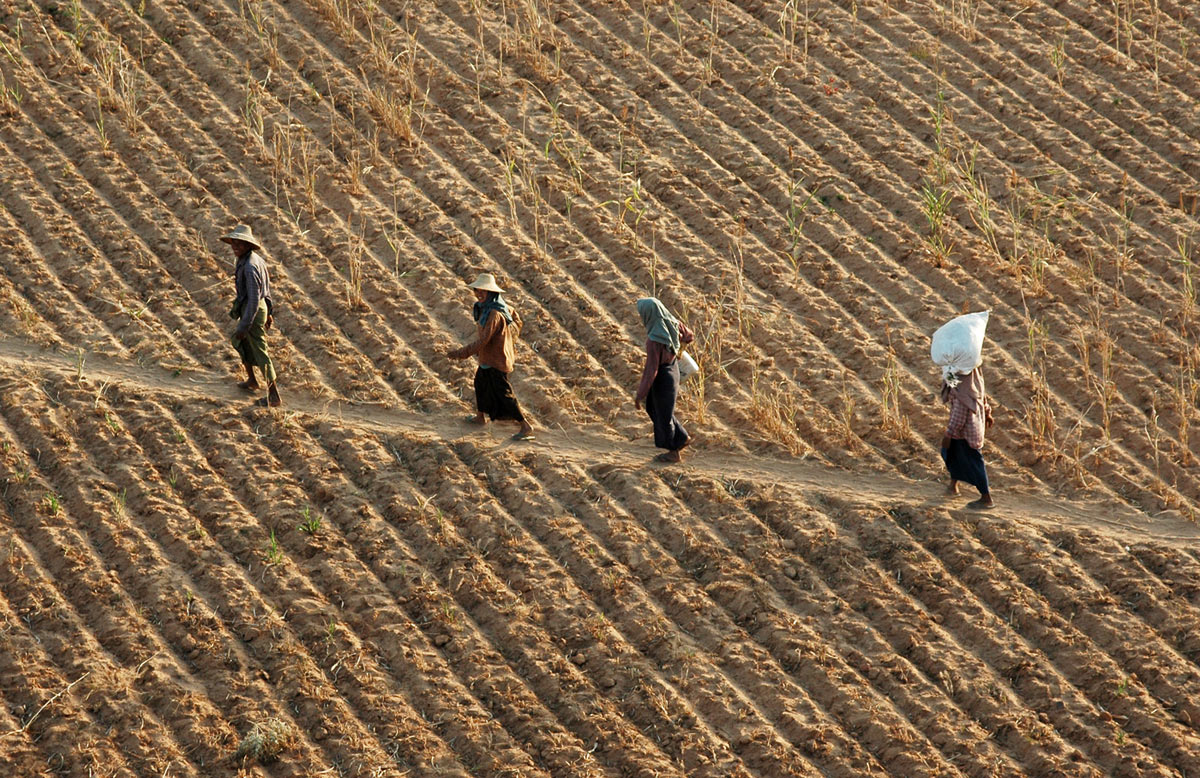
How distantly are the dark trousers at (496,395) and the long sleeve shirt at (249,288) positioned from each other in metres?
1.23

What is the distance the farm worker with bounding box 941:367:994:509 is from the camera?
6.71 metres

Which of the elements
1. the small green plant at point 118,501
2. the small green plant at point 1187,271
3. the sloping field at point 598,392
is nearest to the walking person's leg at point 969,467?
the sloping field at point 598,392

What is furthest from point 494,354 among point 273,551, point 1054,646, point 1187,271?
point 1187,271

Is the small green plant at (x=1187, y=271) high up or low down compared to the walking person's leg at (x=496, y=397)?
up

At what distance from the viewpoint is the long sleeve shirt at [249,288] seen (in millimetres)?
7141

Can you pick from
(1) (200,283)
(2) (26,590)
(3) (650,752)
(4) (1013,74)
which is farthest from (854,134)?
(2) (26,590)

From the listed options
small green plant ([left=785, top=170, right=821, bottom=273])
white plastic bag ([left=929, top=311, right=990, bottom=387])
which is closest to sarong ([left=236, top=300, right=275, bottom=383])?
small green plant ([left=785, top=170, right=821, bottom=273])

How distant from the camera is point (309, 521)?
6.76m

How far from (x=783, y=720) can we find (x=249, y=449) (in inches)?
125

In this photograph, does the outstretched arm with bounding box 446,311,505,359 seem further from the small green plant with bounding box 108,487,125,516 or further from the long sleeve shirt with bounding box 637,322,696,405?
the small green plant with bounding box 108,487,125,516

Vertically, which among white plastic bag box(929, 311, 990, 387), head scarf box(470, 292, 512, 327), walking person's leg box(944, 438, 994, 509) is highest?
white plastic bag box(929, 311, 990, 387)

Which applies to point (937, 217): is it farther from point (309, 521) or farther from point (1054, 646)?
point (309, 521)

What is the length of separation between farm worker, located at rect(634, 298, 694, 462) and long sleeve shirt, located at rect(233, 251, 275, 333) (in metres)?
2.03

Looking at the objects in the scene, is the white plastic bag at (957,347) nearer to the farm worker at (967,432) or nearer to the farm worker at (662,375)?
the farm worker at (967,432)
